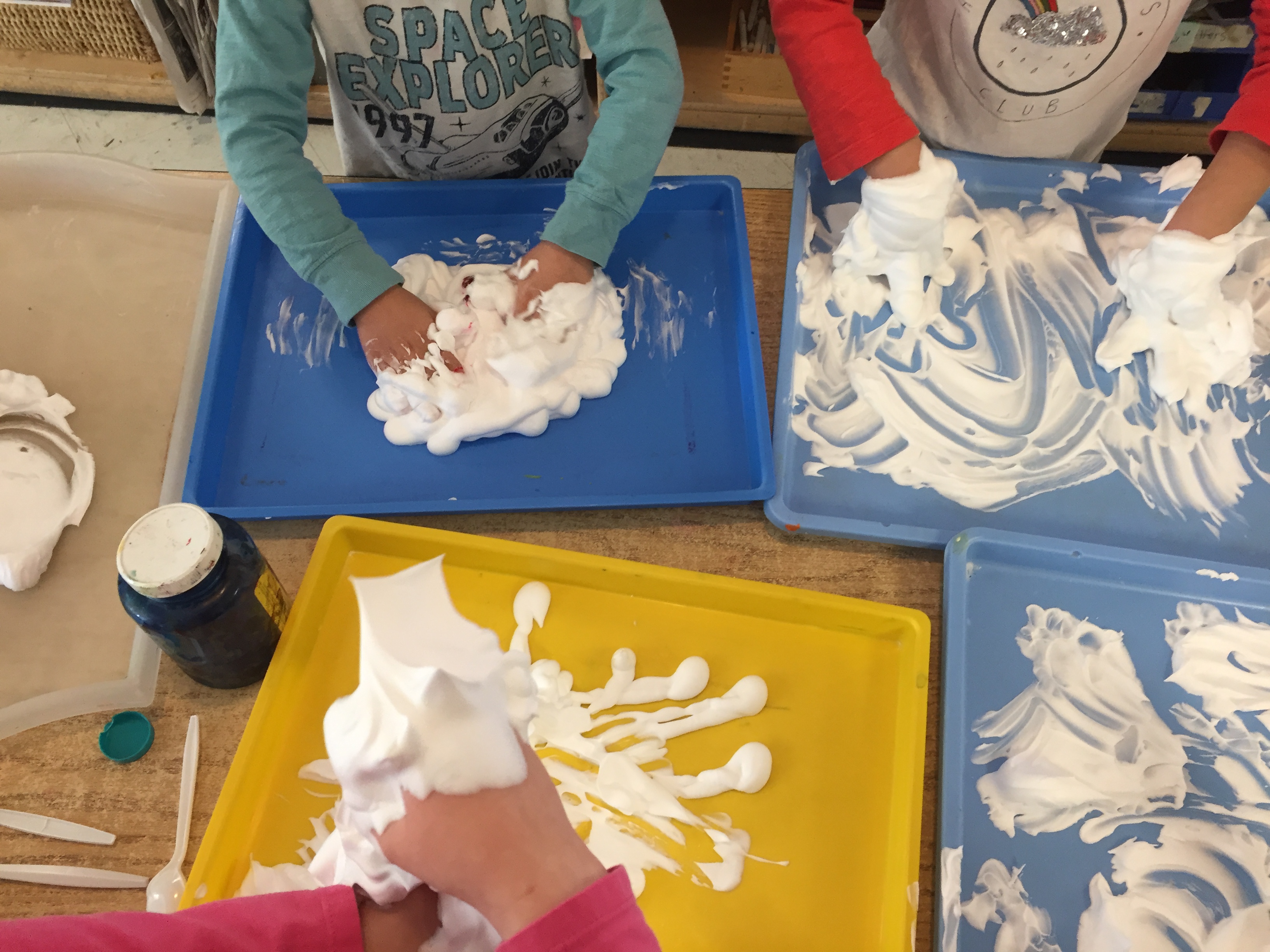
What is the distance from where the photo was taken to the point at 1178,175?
0.80 m

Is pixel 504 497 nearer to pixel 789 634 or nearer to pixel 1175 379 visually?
pixel 789 634

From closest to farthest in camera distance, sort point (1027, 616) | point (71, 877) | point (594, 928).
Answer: point (594, 928) < point (71, 877) < point (1027, 616)

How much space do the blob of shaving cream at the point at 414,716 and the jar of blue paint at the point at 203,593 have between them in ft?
0.38

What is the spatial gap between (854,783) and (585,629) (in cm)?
23

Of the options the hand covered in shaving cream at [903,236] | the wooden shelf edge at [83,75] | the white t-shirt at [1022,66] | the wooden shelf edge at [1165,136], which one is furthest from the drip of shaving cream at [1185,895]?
the wooden shelf edge at [83,75]

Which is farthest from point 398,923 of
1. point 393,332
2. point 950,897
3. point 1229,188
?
point 1229,188

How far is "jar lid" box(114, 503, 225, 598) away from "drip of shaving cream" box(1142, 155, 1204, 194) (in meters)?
0.96

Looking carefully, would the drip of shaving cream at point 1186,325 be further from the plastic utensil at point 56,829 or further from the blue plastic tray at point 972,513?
the plastic utensil at point 56,829

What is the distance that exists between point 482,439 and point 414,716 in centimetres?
34

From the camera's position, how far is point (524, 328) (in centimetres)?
71

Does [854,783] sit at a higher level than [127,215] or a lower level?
lower

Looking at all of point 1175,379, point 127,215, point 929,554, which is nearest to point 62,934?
point 929,554

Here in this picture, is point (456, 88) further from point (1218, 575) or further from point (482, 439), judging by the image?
point (1218, 575)

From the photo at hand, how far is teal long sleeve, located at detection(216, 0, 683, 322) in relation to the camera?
67cm
